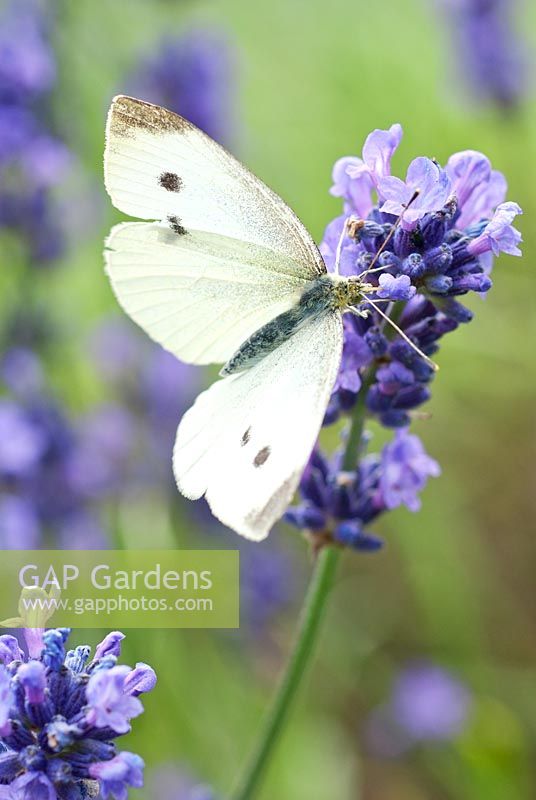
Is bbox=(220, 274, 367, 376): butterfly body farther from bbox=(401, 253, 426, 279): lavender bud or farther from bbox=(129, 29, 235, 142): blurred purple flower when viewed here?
bbox=(129, 29, 235, 142): blurred purple flower

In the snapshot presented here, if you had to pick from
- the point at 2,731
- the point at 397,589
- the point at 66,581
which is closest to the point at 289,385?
the point at 2,731

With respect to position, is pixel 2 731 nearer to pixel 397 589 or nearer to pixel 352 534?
pixel 352 534

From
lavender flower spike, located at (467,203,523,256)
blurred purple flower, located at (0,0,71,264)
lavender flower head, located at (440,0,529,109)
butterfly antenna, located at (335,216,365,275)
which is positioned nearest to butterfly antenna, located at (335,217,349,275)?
butterfly antenna, located at (335,216,365,275)

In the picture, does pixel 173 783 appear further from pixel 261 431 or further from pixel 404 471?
pixel 261 431

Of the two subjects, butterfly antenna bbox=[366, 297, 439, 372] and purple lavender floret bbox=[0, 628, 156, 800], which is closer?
purple lavender floret bbox=[0, 628, 156, 800]

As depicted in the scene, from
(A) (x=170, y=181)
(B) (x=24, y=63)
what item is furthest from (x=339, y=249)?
(B) (x=24, y=63)
